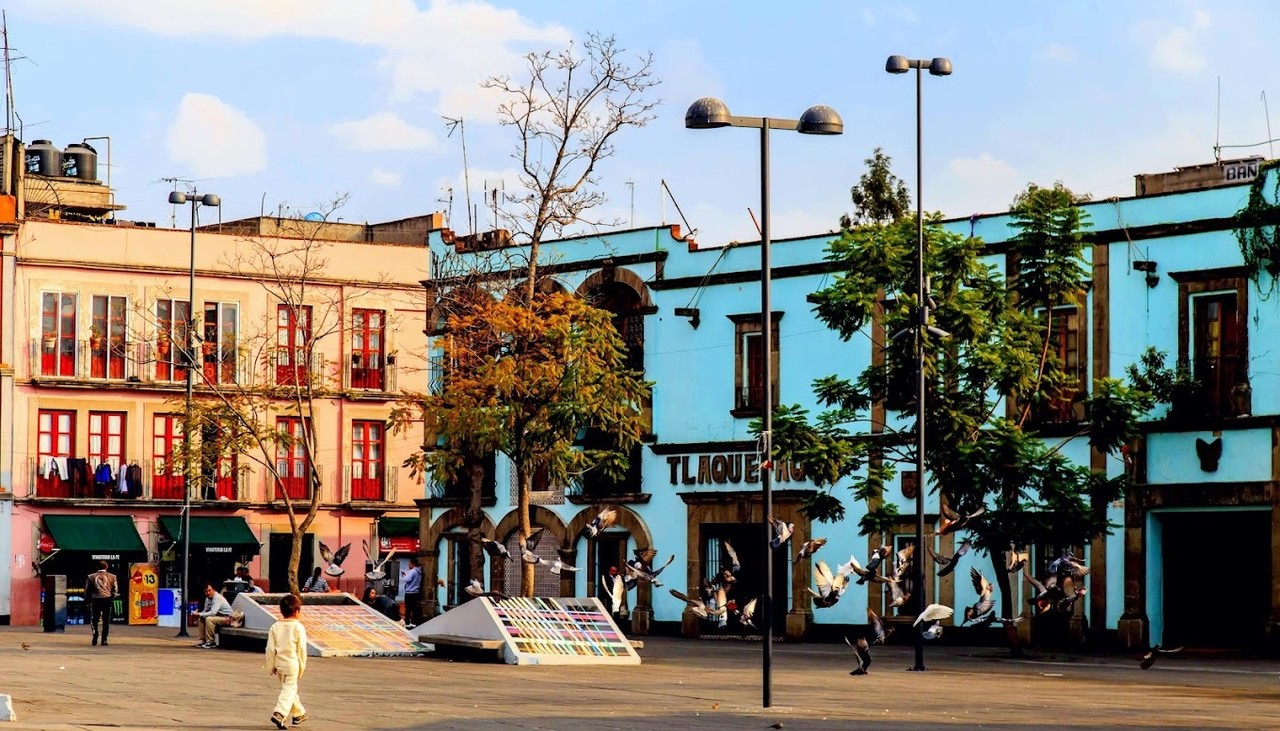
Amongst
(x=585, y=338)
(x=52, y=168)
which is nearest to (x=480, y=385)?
(x=585, y=338)

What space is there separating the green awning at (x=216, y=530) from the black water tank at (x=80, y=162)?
42.7ft

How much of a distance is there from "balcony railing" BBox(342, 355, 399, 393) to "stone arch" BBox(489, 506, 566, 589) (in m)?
14.9

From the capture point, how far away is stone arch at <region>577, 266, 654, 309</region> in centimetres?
4862

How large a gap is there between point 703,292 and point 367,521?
22.5m

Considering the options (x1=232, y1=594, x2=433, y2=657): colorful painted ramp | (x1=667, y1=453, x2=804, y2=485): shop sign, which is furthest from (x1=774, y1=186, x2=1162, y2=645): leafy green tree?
(x1=232, y1=594, x2=433, y2=657): colorful painted ramp

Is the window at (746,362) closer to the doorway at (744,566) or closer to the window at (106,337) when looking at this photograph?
the doorway at (744,566)

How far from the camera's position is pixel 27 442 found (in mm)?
60344

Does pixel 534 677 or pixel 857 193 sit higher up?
pixel 857 193

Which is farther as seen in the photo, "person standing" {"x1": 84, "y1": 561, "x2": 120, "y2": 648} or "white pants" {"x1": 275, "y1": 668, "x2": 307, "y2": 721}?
"person standing" {"x1": 84, "y1": 561, "x2": 120, "y2": 648}

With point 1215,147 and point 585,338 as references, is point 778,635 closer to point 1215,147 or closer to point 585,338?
point 585,338

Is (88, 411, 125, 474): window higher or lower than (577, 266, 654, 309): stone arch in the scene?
lower

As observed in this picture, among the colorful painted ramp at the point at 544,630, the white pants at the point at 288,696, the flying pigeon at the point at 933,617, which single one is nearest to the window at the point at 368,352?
the colorful painted ramp at the point at 544,630

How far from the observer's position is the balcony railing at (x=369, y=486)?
2610 inches

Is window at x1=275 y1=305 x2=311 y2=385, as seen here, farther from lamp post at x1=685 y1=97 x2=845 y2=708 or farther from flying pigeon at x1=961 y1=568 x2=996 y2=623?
lamp post at x1=685 y1=97 x2=845 y2=708
